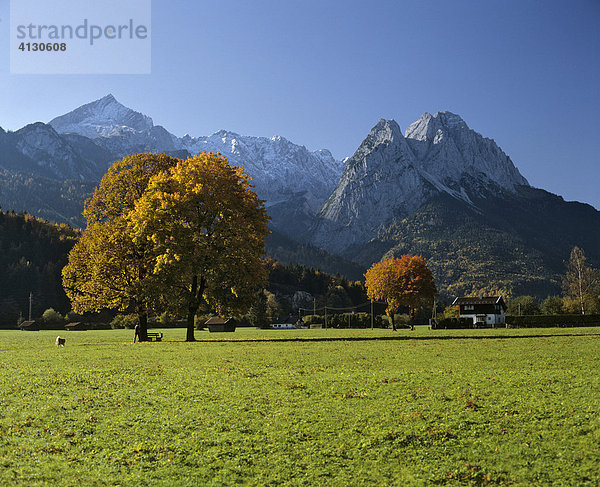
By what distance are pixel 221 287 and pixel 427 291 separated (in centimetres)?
5088

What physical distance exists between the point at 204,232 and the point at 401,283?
48.0 m

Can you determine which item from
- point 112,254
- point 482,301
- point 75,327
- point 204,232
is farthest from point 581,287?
point 75,327

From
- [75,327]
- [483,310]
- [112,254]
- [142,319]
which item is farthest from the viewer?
[483,310]

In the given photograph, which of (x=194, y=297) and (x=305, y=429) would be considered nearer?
(x=305, y=429)

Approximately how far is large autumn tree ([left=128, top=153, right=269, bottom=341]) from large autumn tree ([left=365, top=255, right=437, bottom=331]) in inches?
1677

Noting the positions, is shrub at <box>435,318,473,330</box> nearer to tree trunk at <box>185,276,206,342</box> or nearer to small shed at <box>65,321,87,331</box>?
tree trunk at <box>185,276,206,342</box>

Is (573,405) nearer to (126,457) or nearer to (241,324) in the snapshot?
(126,457)

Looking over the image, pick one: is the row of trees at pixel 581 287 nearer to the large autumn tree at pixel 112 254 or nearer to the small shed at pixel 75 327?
the large autumn tree at pixel 112 254

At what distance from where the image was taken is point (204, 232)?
164ft

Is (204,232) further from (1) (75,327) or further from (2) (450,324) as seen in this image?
(1) (75,327)

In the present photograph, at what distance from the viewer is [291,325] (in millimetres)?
182500

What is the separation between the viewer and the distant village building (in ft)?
518

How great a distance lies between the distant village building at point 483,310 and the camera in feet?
518

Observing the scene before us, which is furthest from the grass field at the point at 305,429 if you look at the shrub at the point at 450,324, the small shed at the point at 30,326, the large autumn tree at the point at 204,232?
the small shed at the point at 30,326
